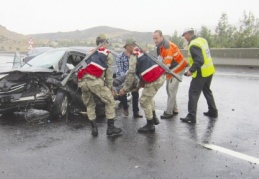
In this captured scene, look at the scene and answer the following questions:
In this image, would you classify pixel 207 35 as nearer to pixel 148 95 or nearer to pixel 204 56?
pixel 204 56

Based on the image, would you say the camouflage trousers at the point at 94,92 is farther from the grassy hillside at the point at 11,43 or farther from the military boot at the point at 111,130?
the grassy hillside at the point at 11,43

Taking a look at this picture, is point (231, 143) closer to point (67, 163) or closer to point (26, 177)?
point (67, 163)

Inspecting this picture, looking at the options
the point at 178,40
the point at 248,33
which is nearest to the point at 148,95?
the point at 248,33

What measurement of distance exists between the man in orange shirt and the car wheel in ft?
6.81

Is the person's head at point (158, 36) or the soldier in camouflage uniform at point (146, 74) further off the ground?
the person's head at point (158, 36)

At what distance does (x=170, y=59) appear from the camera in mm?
7969

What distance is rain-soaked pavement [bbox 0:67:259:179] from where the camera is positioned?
5066mm

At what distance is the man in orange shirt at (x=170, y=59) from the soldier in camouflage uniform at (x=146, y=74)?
99 cm

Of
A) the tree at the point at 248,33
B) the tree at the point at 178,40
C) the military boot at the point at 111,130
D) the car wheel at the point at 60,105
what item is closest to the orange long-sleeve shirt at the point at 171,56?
the military boot at the point at 111,130

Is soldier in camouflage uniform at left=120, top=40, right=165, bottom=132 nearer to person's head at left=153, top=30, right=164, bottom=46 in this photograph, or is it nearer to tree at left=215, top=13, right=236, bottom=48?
person's head at left=153, top=30, right=164, bottom=46

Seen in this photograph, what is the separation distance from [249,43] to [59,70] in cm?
1672

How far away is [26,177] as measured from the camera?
4.88m

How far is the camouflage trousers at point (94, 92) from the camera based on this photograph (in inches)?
261

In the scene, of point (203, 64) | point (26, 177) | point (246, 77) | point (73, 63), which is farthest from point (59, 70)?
point (246, 77)
